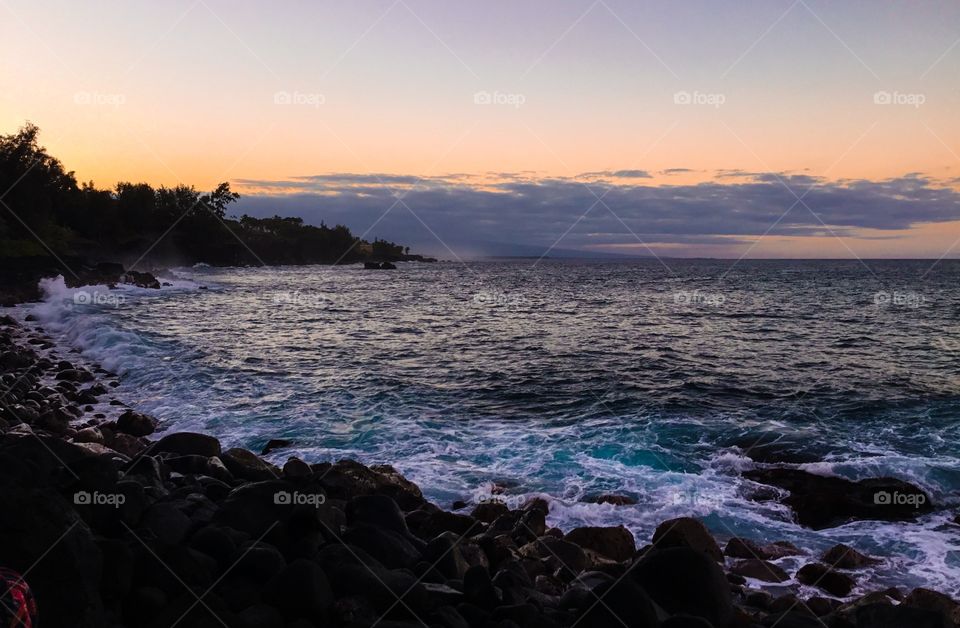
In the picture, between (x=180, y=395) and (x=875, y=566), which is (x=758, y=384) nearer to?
(x=875, y=566)

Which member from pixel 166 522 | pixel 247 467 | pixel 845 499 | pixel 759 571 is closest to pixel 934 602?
pixel 759 571

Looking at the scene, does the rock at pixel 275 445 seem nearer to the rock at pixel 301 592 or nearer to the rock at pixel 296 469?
the rock at pixel 296 469

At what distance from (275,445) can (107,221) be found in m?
111

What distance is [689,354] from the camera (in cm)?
3066

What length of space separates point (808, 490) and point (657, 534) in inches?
193

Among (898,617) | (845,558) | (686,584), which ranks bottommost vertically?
(845,558)

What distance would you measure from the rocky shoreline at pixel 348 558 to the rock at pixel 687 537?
1.2 inches

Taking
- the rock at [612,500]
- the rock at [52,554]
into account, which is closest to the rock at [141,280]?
the rock at [612,500]

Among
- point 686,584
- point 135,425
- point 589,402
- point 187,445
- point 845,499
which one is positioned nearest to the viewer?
point 686,584

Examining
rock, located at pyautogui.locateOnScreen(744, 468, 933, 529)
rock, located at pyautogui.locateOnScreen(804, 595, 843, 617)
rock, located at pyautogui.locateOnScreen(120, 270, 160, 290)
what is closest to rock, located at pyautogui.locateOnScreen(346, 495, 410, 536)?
rock, located at pyautogui.locateOnScreen(804, 595, 843, 617)

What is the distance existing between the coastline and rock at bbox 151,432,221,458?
3.6 inches

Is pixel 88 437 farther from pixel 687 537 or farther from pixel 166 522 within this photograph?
pixel 687 537

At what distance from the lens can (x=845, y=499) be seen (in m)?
12.8

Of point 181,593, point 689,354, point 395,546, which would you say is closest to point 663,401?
point 689,354
